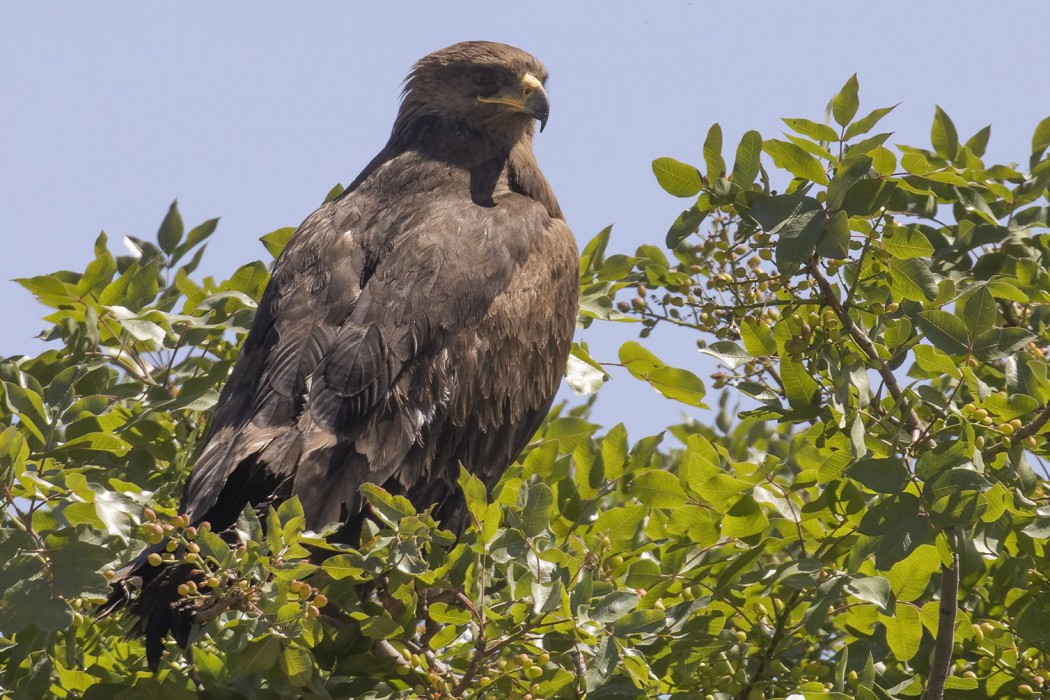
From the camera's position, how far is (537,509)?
326cm

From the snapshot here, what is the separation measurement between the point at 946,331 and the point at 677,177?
89 centimetres

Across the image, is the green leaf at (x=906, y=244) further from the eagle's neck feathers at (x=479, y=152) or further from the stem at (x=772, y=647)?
the eagle's neck feathers at (x=479, y=152)

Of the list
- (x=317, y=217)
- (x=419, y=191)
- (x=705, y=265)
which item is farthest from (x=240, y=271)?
(x=705, y=265)

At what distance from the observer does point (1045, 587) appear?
3.86 metres

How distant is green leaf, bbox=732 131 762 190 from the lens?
12.6 ft

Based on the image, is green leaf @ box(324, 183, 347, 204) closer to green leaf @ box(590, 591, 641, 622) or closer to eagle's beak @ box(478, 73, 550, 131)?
eagle's beak @ box(478, 73, 550, 131)

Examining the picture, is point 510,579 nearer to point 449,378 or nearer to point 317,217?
point 449,378

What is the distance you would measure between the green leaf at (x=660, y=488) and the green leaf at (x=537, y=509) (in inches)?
21.5

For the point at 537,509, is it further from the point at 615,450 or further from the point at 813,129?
the point at 813,129

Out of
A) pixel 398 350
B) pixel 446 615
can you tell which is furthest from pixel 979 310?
pixel 398 350

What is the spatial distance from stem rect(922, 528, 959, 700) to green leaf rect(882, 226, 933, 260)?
2.52 feet

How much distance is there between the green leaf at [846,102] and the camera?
378cm

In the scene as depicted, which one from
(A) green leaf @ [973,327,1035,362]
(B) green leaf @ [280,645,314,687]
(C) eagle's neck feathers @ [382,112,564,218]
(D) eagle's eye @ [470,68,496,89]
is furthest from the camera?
(D) eagle's eye @ [470,68,496,89]

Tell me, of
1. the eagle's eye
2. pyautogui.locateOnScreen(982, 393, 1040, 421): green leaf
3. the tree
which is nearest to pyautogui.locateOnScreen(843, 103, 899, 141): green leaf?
the tree
